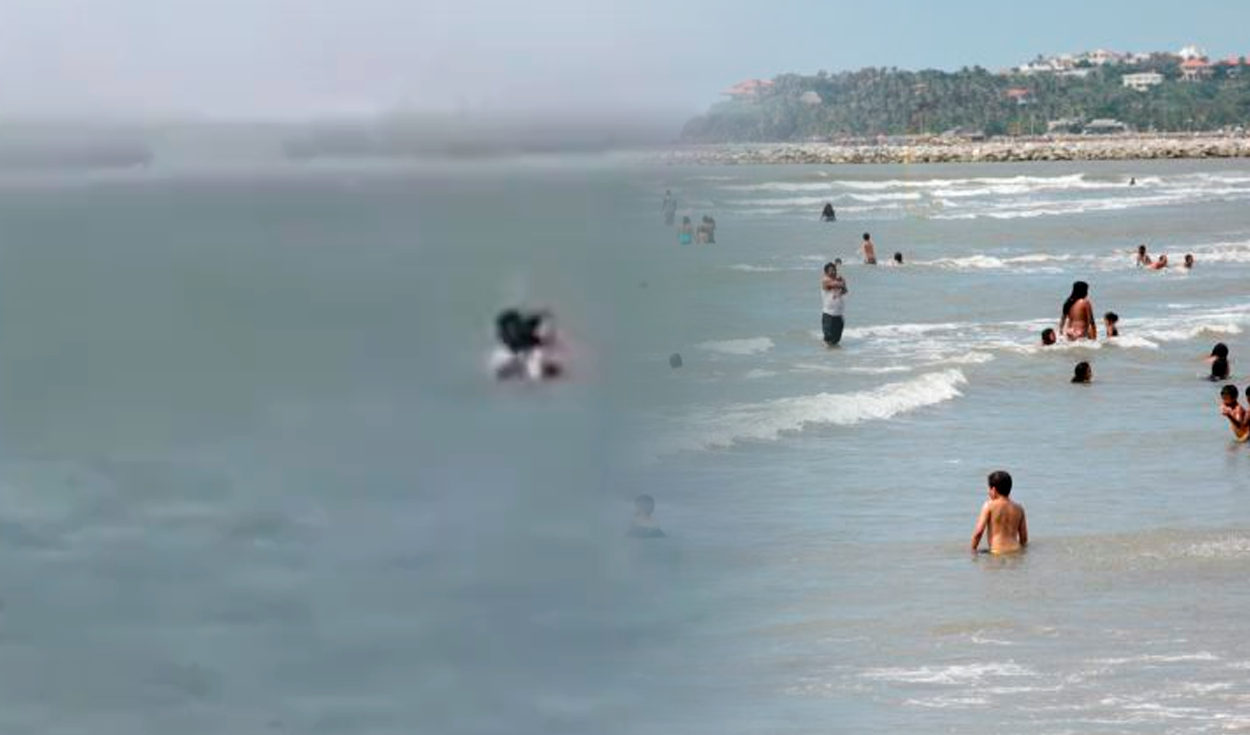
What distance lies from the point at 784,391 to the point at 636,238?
38.2 metres

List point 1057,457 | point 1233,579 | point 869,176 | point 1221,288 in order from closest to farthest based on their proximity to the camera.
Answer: point 1233,579, point 1057,457, point 1221,288, point 869,176

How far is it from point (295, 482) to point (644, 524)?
8.77 feet

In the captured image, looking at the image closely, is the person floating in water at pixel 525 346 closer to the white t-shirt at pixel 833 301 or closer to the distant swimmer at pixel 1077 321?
the white t-shirt at pixel 833 301

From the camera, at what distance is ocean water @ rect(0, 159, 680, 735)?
9688mm

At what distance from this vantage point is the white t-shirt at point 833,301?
28.4m

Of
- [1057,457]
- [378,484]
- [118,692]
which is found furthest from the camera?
[1057,457]

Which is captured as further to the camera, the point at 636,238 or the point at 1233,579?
the point at 636,238

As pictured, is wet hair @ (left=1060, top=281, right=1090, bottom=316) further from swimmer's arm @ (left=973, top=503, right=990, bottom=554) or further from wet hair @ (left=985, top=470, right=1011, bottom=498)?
swimmer's arm @ (left=973, top=503, right=990, bottom=554)

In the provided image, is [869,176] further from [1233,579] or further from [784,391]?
[1233,579]

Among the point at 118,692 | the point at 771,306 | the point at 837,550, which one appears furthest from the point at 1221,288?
the point at 118,692

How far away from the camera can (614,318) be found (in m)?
36.9

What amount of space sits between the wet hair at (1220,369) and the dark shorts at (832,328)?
21.7 feet

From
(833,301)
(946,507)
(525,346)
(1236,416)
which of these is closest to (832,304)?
(833,301)

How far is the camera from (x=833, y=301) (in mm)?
28641
